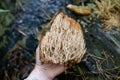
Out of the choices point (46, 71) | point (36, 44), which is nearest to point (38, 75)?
point (46, 71)

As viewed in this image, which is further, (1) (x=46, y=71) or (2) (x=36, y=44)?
(2) (x=36, y=44)

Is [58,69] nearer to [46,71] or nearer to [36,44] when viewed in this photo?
[46,71]

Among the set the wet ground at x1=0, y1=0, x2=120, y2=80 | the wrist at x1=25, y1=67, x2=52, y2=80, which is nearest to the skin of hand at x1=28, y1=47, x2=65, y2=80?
the wrist at x1=25, y1=67, x2=52, y2=80

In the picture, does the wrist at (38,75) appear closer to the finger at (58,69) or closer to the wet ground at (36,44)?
the finger at (58,69)

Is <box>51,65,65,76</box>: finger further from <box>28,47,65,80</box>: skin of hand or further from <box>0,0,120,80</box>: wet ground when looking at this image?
<box>0,0,120,80</box>: wet ground

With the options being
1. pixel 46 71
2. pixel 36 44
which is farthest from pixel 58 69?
pixel 36 44

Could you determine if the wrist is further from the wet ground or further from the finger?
the wet ground

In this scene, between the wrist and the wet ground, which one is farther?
the wet ground

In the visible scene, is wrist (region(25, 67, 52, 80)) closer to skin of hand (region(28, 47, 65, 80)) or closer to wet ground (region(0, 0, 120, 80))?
skin of hand (region(28, 47, 65, 80))
